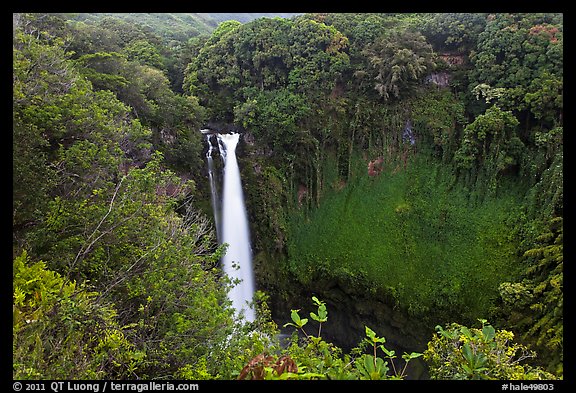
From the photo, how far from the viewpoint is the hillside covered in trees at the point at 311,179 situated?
19.7ft

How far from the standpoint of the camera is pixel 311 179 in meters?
17.5

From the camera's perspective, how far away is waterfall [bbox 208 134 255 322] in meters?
15.6

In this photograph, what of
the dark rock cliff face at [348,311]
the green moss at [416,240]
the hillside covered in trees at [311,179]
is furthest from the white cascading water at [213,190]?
the green moss at [416,240]

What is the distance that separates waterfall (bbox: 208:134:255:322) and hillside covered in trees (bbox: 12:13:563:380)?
494 millimetres

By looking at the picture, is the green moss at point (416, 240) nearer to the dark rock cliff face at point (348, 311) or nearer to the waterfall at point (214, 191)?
the dark rock cliff face at point (348, 311)

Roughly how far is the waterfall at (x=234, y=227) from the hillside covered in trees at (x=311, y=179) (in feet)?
1.62

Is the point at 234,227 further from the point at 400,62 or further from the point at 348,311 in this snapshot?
the point at 400,62

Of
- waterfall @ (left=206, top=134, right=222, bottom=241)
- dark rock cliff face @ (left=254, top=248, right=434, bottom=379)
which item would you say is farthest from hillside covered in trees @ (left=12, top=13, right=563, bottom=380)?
waterfall @ (left=206, top=134, right=222, bottom=241)

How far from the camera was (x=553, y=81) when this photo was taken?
1360cm

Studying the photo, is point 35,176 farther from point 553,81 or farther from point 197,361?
point 553,81

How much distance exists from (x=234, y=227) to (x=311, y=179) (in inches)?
171

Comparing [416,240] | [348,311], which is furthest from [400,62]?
[348,311]

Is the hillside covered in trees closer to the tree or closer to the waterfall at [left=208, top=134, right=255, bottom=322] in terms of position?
the tree
